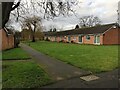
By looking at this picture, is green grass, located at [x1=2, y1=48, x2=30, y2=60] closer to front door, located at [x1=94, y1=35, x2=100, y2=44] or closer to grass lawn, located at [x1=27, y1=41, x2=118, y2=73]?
grass lawn, located at [x1=27, y1=41, x2=118, y2=73]

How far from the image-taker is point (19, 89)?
628 centimetres

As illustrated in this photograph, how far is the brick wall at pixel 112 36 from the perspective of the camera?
33.2 meters

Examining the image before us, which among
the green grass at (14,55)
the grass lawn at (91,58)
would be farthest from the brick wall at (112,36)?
the green grass at (14,55)

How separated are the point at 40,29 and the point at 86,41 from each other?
22.9 metres

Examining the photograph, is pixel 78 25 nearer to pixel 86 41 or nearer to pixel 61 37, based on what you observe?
pixel 61 37

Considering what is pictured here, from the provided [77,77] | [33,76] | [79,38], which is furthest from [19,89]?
[79,38]

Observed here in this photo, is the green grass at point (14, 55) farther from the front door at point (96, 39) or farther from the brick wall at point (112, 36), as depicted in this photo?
the front door at point (96, 39)

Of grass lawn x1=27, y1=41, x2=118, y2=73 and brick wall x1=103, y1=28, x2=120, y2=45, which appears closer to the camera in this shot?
grass lawn x1=27, y1=41, x2=118, y2=73

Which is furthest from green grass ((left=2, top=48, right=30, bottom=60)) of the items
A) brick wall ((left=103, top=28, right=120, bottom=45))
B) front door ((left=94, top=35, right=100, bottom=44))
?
front door ((left=94, top=35, right=100, bottom=44))

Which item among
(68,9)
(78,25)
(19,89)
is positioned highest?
(78,25)

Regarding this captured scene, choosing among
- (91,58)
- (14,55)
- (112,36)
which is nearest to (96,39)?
(112,36)

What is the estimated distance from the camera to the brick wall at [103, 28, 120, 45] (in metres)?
33.2

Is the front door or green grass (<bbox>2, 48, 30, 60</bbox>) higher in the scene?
the front door

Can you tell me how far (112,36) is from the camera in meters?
33.8
